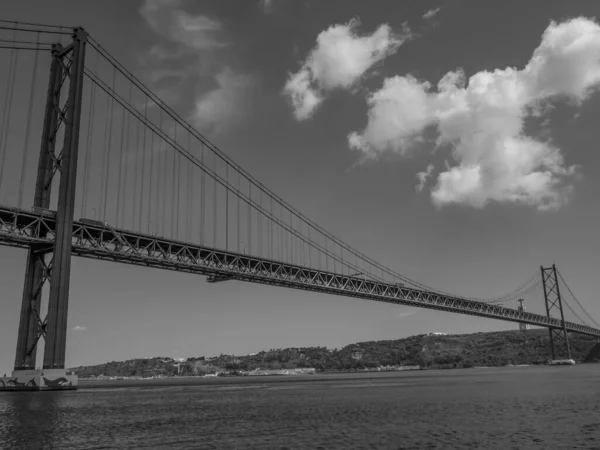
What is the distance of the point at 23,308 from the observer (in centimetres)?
4516

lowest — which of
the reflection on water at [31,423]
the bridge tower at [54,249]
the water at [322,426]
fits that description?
the water at [322,426]

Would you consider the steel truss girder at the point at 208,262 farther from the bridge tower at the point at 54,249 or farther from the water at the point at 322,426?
the water at the point at 322,426

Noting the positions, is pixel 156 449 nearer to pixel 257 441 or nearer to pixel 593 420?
pixel 257 441

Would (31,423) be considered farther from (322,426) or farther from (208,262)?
(208,262)

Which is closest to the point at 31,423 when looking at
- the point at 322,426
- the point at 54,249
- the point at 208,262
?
the point at 322,426

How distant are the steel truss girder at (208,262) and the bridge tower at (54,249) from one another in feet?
6.10

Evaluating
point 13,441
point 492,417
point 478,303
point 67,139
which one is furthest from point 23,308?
point 478,303

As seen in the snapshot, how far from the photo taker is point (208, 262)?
213 ft

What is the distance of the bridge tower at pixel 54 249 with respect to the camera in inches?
1711

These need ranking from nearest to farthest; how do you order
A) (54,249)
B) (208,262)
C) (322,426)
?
(322,426) < (54,249) < (208,262)

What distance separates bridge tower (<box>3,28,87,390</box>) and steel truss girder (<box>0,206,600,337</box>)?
1858 mm

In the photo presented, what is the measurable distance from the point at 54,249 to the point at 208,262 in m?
22.5

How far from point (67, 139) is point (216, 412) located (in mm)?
29520

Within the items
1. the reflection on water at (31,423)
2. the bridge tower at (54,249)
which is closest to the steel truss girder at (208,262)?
the bridge tower at (54,249)
